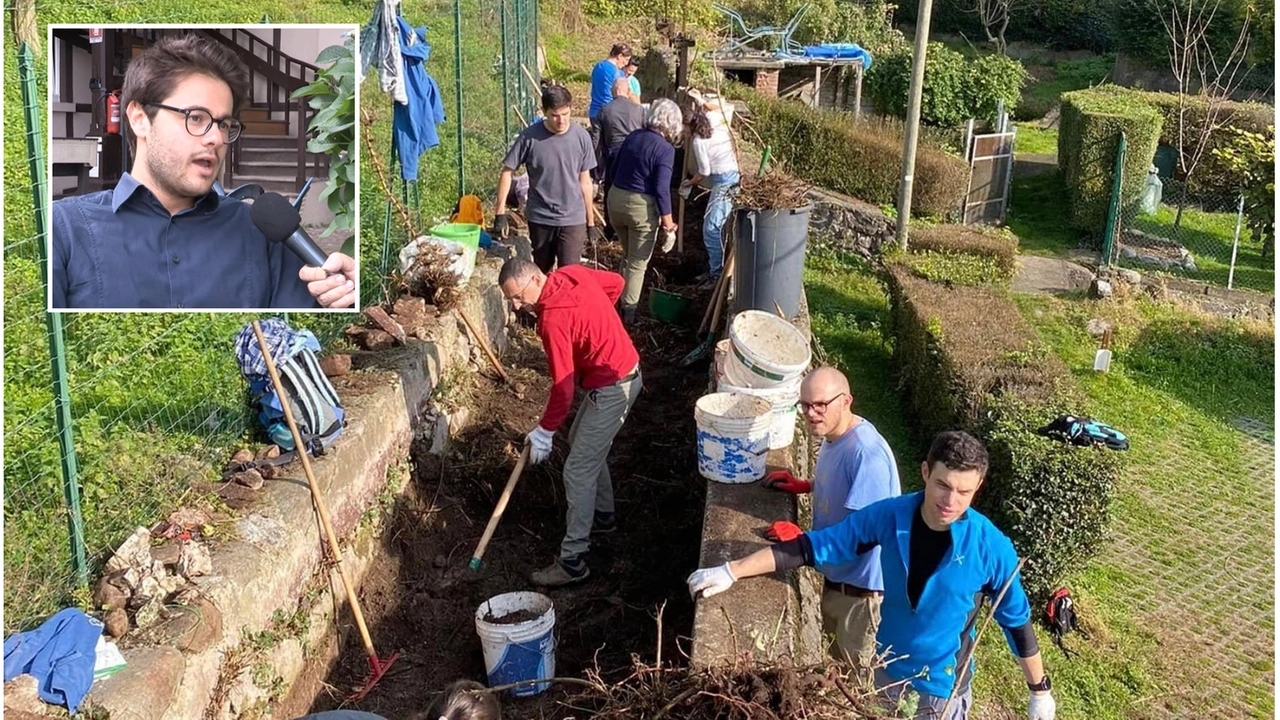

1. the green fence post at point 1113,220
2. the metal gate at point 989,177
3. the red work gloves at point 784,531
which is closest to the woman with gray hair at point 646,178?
the red work gloves at point 784,531

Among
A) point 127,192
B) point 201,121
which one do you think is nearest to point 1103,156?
point 201,121

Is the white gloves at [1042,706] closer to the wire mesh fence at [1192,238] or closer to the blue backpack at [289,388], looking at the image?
the blue backpack at [289,388]

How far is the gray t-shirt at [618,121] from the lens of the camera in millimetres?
9727

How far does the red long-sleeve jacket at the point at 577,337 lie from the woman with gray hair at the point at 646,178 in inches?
102

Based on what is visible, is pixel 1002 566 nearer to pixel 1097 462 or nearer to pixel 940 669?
pixel 940 669

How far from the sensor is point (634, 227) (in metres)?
8.32

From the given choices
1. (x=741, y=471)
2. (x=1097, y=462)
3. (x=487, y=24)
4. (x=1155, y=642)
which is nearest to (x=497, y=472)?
(x=741, y=471)

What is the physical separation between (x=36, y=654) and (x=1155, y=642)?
18.7 ft

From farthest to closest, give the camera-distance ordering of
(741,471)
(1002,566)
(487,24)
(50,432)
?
(487,24), (741,471), (50,432), (1002,566)

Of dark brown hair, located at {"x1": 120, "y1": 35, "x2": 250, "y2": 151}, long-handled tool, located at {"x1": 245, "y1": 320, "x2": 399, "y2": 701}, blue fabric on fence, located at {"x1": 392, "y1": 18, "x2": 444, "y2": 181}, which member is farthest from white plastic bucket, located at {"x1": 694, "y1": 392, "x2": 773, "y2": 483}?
blue fabric on fence, located at {"x1": 392, "y1": 18, "x2": 444, "y2": 181}

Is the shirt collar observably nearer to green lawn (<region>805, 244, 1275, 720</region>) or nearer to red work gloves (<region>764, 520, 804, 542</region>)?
red work gloves (<region>764, 520, 804, 542</region>)

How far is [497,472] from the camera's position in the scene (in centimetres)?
627

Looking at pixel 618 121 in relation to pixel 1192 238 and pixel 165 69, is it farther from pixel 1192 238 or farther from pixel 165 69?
pixel 1192 238

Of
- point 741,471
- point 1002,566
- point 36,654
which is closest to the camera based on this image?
point 36,654
